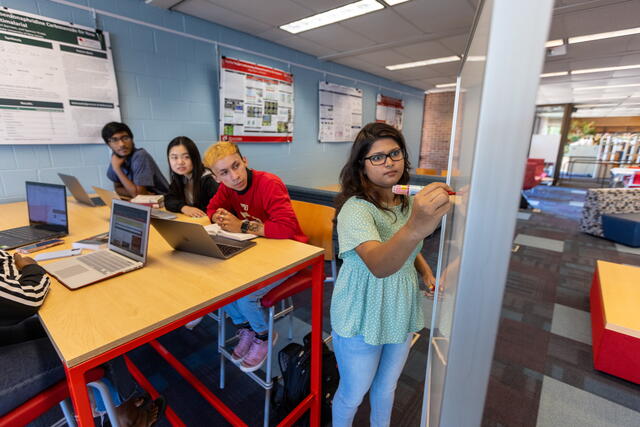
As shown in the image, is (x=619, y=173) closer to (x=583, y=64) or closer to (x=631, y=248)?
(x=583, y=64)

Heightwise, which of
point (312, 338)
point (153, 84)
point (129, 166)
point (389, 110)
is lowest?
point (312, 338)

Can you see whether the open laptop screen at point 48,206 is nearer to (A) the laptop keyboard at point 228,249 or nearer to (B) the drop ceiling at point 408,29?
(A) the laptop keyboard at point 228,249

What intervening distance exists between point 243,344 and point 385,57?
4.55 meters

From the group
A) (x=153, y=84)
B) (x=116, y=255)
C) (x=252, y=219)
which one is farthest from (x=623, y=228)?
(x=153, y=84)

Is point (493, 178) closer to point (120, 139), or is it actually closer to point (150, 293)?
point (150, 293)

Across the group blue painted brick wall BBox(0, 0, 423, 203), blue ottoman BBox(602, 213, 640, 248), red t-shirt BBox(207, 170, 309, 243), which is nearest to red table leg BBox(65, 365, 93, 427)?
red t-shirt BBox(207, 170, 309, 243)

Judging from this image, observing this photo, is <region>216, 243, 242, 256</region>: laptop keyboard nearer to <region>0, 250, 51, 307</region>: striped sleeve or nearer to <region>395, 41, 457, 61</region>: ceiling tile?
<region>0, 250, 51, 307</region>: striped sleeve

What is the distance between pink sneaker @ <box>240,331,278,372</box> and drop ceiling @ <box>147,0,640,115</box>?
2.91 meters

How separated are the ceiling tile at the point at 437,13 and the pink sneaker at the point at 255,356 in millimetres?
3140

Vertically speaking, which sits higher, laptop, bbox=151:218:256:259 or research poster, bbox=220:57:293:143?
research poster, bbox=220:57:293:143

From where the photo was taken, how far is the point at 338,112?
5270 millimetres

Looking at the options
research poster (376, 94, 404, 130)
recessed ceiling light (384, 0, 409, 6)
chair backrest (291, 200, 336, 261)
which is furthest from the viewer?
research poster (376, 94, 404, 130)

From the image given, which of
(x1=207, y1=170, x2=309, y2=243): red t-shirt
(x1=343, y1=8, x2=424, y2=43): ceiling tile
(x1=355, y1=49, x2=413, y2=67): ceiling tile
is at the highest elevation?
(x1=355, y1=49, x2=413, y2=67): ceiling tile

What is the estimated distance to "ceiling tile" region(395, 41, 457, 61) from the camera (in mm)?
3980
